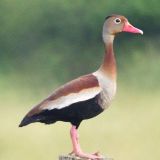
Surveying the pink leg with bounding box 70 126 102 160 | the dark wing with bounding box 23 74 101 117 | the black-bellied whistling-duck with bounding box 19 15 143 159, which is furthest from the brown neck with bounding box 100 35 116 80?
the pink leg with bounding box 70 126 102 160

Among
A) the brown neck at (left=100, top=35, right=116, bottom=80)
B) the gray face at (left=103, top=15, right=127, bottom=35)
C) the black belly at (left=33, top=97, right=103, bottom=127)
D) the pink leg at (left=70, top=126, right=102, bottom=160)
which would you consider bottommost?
the pink leg at (left=70, top=126, right=102, bottom=160)

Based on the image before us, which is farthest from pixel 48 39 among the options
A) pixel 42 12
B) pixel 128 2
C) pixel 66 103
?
pixel 66 103

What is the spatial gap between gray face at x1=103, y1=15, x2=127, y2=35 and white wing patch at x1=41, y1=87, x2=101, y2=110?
388 millimetres

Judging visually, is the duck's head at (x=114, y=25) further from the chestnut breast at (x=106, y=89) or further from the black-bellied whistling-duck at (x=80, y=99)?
the chestnut breast at (x=106, y=89)

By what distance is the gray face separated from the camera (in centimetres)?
558

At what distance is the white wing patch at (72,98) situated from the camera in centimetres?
519

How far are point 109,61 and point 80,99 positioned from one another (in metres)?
0.29

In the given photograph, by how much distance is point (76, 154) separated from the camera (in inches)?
206

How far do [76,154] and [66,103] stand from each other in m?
0.29

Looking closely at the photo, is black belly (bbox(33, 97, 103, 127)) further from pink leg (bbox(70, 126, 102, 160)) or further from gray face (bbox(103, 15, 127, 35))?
gray face (bbox(103, 15, 127, 35))

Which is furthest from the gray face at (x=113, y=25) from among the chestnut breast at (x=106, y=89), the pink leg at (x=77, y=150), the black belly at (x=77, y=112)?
the pink leg at (x=77, y=150)

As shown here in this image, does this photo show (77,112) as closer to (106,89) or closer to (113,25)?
(106,89)

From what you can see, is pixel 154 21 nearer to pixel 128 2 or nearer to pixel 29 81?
pixel 128 2

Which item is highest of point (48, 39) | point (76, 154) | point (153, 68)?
point (48, 39)
